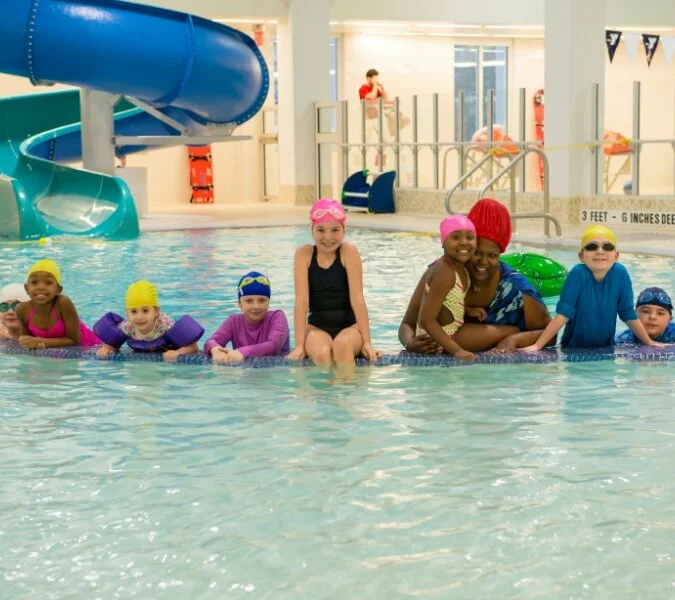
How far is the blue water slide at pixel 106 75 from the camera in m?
12.4

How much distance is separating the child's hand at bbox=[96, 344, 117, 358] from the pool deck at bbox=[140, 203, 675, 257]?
6.41 meters

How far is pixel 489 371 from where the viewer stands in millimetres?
5562

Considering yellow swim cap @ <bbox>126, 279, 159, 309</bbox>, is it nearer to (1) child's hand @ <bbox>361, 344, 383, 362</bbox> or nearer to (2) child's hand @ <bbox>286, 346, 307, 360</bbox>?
(2) child's hand @ <bbox>286, 346, 307, 360</bbox>

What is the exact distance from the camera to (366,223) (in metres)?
15.8

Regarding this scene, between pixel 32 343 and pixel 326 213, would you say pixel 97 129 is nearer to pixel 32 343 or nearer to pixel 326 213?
pixel 32 343

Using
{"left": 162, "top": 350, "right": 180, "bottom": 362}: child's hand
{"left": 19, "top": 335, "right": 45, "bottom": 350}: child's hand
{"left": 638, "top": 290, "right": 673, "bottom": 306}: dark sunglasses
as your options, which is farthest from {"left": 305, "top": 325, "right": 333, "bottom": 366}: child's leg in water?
{"left": 638, "top": 290, "right": 673, "bottom": 306}: dark sunglasses

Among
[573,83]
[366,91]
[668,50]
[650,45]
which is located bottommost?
[573,83]

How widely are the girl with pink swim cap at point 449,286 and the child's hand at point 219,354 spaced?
0.96 m

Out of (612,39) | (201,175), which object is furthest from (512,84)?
(201,175)

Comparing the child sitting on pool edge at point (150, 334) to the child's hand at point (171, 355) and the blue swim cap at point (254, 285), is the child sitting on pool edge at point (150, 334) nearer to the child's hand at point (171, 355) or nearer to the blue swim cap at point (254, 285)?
the child's hand at point (171, 355)

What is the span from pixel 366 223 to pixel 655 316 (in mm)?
9979

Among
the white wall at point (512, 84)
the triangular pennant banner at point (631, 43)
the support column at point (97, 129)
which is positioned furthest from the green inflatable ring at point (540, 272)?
the triangular pennant banner at point (631, 43)

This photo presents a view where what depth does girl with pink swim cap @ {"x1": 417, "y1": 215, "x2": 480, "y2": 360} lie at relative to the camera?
5.47m

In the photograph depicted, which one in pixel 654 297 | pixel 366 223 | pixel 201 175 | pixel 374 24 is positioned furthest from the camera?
pixel 201 175
